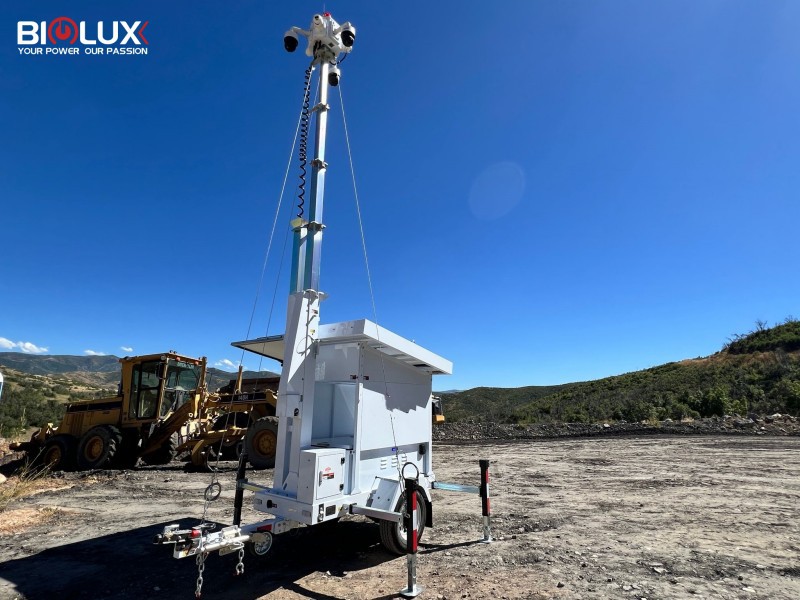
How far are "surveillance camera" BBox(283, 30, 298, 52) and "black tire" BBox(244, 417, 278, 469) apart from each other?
8994mm

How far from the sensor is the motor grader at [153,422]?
12852 millimetres

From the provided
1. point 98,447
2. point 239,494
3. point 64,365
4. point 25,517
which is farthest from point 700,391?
point 64,365

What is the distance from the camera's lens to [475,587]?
458 cm

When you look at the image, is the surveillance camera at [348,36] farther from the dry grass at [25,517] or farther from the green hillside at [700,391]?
the green hillside at [700,391]


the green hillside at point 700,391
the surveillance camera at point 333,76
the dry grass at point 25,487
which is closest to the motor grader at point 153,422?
the dry grass at point 25,487

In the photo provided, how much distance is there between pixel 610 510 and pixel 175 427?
11.7 metres

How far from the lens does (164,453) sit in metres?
13.8

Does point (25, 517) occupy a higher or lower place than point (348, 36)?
lower

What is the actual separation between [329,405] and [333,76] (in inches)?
191

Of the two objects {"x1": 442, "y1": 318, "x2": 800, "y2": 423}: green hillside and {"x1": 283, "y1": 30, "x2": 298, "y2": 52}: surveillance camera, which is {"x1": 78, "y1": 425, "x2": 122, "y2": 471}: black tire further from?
{"x1": 442, "y1": 318, "x2": 800, "y2": 423}: green hillside

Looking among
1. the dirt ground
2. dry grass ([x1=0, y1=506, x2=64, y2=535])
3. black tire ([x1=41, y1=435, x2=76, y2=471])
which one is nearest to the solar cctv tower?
the dirt ground

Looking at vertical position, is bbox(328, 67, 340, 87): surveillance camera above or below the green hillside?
above

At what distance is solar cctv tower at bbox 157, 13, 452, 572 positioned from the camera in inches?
193

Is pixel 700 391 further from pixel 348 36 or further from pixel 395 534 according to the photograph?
pixel 348 36
